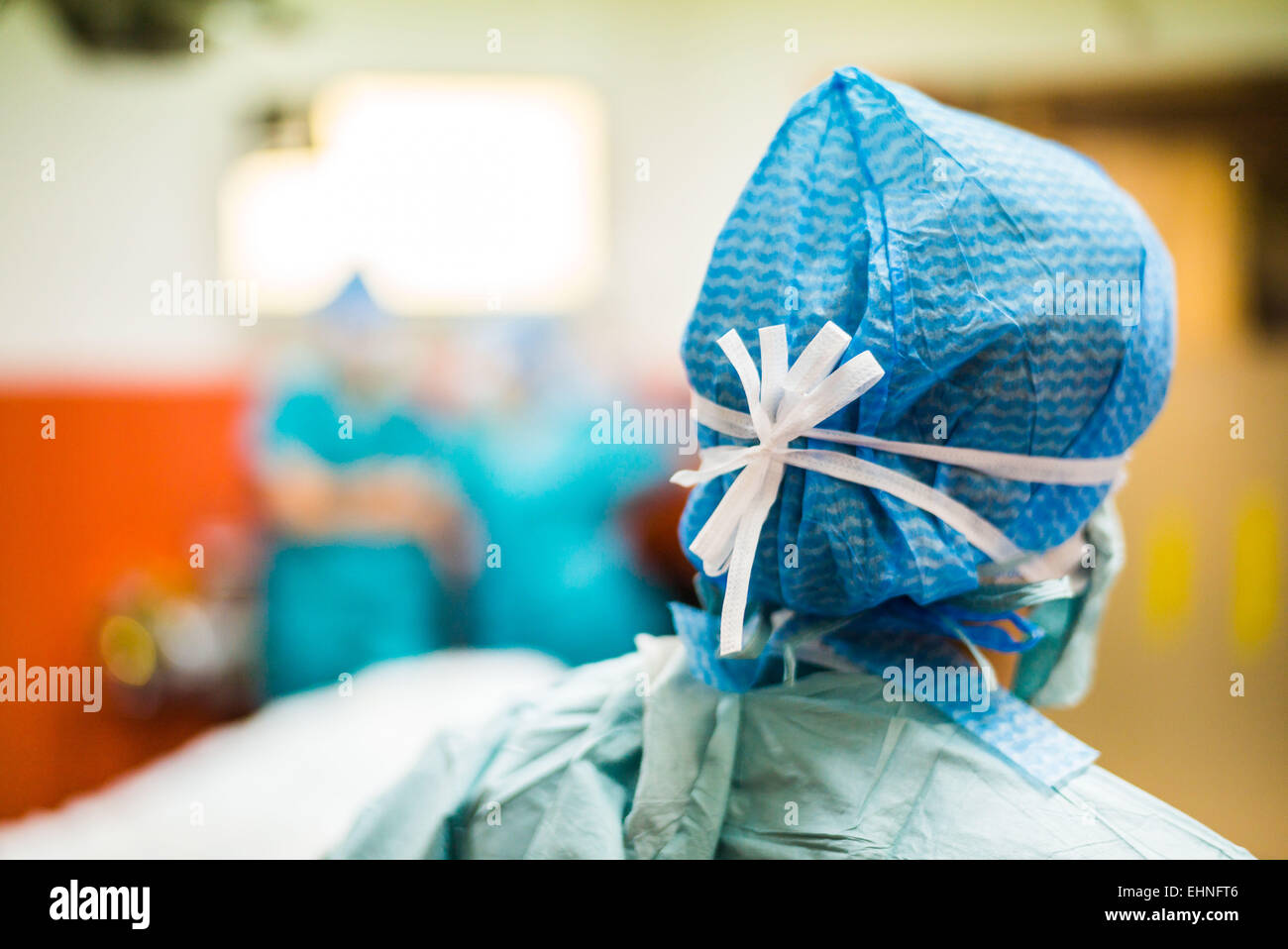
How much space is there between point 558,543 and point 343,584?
554mm

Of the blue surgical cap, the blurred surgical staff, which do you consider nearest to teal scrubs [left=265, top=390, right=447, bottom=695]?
the blurred surgical staff

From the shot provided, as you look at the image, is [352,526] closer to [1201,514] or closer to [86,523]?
[86,523]

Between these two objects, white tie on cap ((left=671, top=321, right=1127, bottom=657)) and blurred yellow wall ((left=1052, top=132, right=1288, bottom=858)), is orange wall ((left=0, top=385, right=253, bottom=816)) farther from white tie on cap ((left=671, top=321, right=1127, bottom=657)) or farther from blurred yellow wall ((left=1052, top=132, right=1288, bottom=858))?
blurred yellow wall ((left=1052, top=132, right=1288, bottom=858))

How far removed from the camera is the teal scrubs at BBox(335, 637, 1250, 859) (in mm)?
610

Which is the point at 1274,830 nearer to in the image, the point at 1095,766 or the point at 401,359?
the point at 1095,766

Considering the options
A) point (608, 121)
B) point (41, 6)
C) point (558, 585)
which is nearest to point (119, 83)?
point (41, 6)

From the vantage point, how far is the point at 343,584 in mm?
2123

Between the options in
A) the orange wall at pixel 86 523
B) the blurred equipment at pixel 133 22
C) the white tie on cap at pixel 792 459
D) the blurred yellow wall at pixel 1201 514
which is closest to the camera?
the white tie on cap at pixel 792 459

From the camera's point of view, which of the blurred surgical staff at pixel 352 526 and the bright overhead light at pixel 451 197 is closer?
the blurred surgical staff at pixel 352 526

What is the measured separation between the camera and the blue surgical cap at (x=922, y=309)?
594 mm

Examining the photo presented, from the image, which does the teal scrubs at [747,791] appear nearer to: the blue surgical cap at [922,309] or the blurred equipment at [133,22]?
the blue surgical cap at [922,309]

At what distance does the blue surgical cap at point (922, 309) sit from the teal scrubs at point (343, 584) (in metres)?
1.61

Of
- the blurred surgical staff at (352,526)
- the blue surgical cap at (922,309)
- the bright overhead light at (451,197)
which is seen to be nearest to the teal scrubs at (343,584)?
the blurred surgical staff at (352,526)

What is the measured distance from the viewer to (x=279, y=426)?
2221 millimetres
